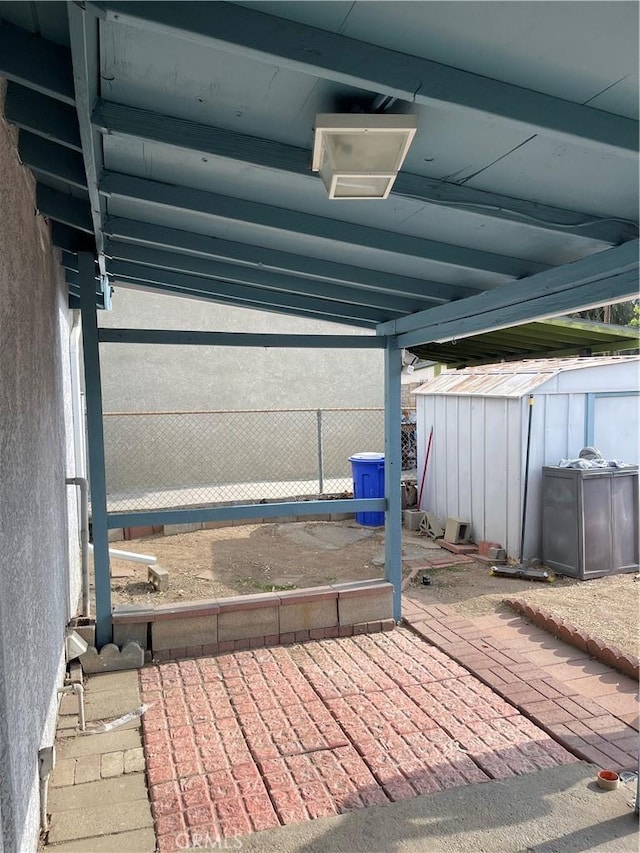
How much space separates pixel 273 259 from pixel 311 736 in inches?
112

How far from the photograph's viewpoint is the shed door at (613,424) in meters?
7.35

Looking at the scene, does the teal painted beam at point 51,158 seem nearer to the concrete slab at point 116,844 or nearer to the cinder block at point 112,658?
the concrete slab at point 116,844

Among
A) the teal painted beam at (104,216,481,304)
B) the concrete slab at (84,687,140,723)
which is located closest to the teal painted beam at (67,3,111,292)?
the teal painted beam at (104,216,481,304)

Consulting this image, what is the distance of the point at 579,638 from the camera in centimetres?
464

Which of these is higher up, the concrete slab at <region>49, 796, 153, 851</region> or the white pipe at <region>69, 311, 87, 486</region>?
the white pipe at <region>69, 311, 87, 486</region>

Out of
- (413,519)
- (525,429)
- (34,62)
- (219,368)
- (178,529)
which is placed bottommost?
(178,529)

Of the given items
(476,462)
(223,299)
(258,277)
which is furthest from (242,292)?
(476,462)

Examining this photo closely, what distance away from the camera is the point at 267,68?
1.83m

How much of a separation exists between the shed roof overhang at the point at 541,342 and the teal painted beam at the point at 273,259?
3.96ft

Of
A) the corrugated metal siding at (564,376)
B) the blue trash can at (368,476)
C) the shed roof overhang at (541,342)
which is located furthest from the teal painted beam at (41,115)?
the blue trash can at (368,476)

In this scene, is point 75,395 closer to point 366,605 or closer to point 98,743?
point 366,605

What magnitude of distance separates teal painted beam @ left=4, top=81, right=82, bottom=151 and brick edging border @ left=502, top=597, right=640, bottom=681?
457 cm

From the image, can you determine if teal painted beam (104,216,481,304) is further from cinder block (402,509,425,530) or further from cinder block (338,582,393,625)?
cinder block (402,509,425,530)

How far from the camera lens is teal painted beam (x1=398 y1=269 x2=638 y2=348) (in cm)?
274
